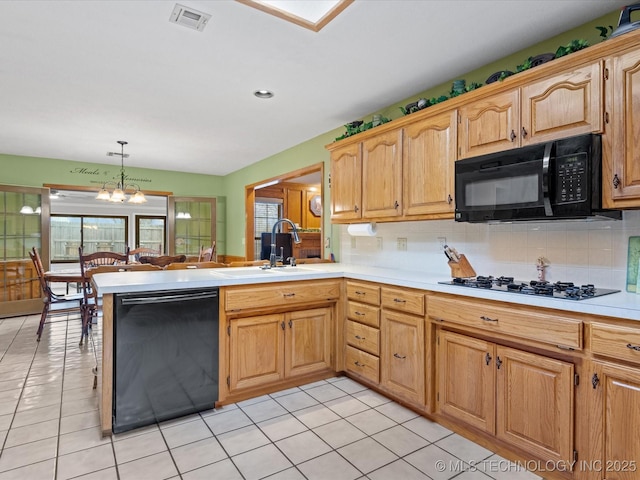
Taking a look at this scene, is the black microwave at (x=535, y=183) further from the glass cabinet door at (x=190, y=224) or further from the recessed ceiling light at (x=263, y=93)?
the glass cabinet door at (x=190, y=224)

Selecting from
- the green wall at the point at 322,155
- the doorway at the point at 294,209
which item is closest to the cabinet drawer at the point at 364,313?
the green wall at the point at 322,155

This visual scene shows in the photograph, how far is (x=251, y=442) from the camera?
206 cm

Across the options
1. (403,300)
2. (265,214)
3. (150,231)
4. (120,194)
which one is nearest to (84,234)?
(150,231)

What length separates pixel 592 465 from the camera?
1.54m

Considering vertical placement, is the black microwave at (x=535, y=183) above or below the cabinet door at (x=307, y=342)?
above

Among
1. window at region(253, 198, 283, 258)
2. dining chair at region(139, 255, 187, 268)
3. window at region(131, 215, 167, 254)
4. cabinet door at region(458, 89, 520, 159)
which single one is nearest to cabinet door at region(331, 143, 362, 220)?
cabinet door at region(458, 89, 520, 159)

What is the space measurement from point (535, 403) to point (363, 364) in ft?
4.10

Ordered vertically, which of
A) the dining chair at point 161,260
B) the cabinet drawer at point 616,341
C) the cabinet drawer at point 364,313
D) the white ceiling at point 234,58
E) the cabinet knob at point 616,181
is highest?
the white ceiling at point 234,58

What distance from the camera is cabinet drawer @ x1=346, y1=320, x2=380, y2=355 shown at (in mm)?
2646

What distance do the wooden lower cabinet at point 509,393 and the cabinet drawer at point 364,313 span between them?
529 millimetres

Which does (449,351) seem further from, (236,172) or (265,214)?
(265,214)

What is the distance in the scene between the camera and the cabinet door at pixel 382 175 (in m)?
2.79

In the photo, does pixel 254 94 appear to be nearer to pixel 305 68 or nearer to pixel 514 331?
pixel 305 68

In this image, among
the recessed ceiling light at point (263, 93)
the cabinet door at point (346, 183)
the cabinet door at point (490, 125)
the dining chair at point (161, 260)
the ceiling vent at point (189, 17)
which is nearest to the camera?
the ceiling vent at point (189, 17)
